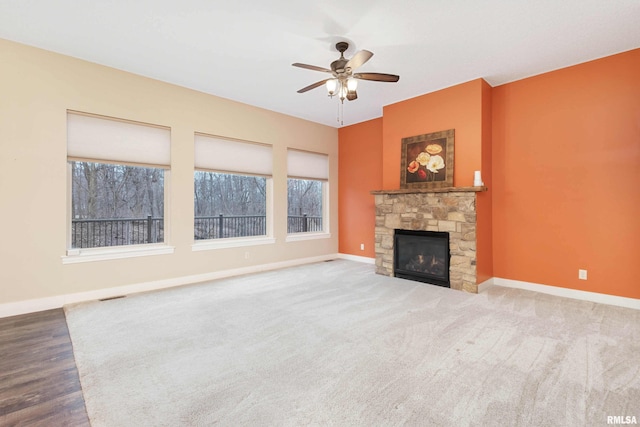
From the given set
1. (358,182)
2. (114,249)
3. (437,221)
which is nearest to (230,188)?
(114,249)

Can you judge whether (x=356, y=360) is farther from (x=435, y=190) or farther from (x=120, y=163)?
(x=120, y=163)

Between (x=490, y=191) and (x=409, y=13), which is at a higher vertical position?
(x=409, y=13)

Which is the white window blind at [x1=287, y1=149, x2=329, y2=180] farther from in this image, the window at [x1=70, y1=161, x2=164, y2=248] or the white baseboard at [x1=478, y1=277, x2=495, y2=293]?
the white baseboard at [x1=478, y1=277, x2=495, y2=293]

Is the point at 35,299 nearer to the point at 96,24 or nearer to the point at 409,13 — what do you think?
the point at 96,24

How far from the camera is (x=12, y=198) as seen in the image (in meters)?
3.26

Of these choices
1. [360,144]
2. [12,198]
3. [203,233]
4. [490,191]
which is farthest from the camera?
[360,144]

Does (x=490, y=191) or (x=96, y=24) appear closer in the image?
(x=96, y=24)

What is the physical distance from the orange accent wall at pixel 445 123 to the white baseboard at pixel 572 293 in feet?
5.13

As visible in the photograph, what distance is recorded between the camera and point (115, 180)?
13.4 feet

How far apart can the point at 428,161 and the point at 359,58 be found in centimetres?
228

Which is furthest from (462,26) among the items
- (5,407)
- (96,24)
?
(5,407)

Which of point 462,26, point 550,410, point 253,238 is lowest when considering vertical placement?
point 550,410

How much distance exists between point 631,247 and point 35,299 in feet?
22.2
